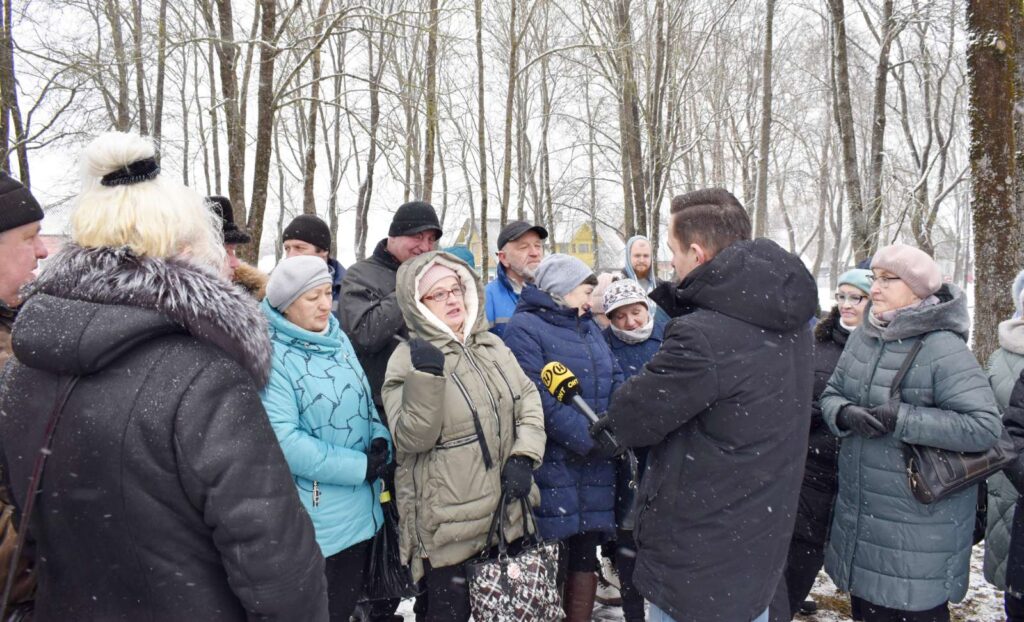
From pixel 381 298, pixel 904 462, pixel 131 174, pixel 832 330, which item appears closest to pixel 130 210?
pixel 131 174

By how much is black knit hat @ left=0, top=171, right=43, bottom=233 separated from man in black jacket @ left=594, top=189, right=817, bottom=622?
6.81ft

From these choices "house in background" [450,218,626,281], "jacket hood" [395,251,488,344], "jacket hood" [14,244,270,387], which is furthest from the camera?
"house in background" [450,218,626,281]

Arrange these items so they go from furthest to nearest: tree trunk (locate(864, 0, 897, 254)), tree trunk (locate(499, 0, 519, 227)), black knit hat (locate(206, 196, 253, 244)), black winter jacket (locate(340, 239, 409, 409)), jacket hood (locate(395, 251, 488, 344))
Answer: tree trunk (locate(499, 0, 519, 227)) → tree trunk (locate(864, 0, 897, 254)) → black knit hat (locate(206, 196, 253, 244)) → black winter jacket (locate(340, 239, 409, 409)) → jacket hood (locate(395, 251, 488, 344))

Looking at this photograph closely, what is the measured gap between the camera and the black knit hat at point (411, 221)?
3629mm

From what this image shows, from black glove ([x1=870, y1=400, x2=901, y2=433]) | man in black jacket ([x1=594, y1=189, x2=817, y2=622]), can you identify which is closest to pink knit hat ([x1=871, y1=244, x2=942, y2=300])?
black glove ([x1=870, y1=400, x2=901, y2=433])

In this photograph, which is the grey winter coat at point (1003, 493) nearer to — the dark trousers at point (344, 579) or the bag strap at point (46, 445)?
the dark trousers at point (344, 579)

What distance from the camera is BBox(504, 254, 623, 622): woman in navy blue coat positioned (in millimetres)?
3033

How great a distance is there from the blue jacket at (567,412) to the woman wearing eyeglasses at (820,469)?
1.13 meters

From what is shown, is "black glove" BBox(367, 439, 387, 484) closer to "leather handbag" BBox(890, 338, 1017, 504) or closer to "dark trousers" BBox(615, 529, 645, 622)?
"dark trousers" BBox(615, 529, 645, 622)

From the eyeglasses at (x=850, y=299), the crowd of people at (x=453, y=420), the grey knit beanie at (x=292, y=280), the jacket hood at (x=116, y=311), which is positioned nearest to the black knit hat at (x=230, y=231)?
the crowd of people at (x=453, y=420)

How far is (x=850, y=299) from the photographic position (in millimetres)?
3697

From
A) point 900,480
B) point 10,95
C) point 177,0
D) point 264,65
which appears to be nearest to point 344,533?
point 900,480

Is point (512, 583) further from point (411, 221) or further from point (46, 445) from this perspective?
point (411, 221)

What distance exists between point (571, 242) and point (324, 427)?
95.5 ft
